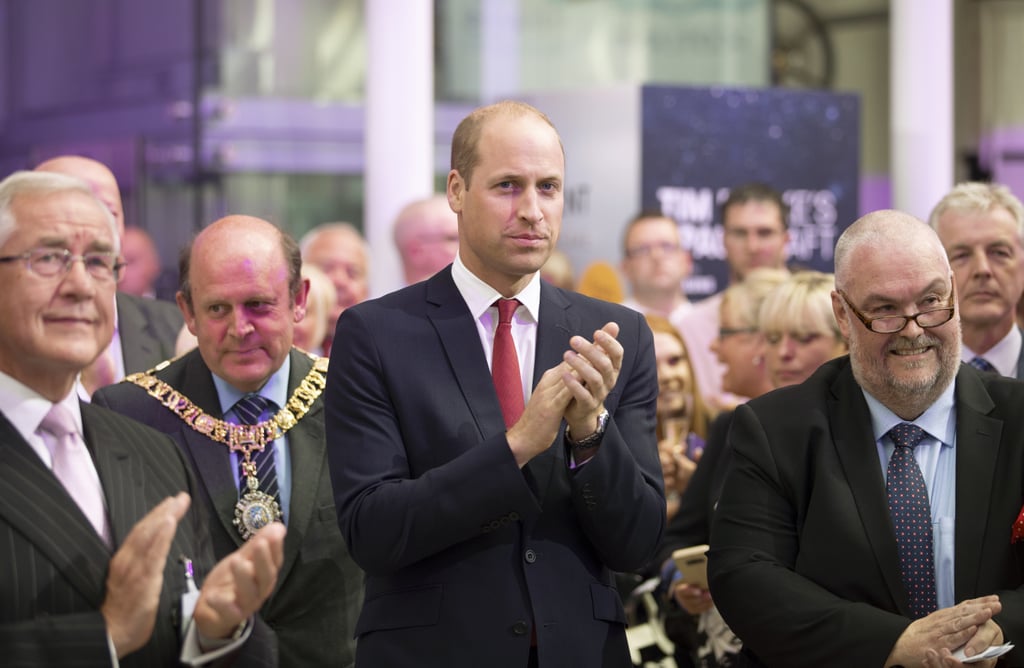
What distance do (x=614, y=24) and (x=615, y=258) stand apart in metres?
4.73

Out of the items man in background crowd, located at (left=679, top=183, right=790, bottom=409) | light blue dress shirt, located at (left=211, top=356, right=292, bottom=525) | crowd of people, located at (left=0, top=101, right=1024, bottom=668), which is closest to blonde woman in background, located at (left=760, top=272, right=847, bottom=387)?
crowd of people, located at (left=0, top=101, right=1024, bottom=668)

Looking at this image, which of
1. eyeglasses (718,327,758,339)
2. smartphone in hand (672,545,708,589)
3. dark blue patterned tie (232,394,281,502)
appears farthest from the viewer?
eyeglasses (718,327,758,339)

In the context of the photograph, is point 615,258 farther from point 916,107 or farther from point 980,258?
point 980,258

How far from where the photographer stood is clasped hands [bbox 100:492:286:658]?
2.17 metres

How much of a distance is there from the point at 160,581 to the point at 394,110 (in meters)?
5.31

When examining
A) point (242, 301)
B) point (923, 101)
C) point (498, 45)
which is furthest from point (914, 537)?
point (498, 45)

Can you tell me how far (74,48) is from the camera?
9.56 metres

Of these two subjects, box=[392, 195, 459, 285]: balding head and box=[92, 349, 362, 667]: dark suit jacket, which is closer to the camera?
box=[92, 349, 362, 667]: dark suit jacket

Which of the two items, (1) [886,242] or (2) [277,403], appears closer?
(1) [886,242]

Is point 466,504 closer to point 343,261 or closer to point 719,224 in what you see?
point 343,261

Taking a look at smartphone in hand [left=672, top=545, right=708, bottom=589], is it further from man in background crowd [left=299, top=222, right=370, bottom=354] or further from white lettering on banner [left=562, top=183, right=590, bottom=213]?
white lettering on banner [left=562, top=183, right=590, bottom=213]

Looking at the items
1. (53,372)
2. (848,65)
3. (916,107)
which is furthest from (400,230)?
(848,65)

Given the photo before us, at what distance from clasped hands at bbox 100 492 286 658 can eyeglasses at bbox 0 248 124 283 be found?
40cm

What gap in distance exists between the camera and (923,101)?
327 inches
